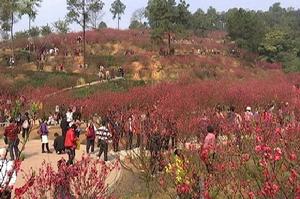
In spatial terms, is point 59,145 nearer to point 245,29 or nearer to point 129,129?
point 129,129

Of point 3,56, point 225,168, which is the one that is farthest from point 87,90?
point 225,168

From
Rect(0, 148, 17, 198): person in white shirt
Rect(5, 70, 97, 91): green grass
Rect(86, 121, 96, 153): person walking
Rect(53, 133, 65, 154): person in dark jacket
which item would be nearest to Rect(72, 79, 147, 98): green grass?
Rect(5, 70, 97, 91): green grass

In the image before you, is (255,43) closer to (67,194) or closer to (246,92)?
(246,92)

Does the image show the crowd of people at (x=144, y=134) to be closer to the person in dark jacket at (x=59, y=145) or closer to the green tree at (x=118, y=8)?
the person in dark jacket at (x=59, y=145)

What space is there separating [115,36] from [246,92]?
3149 centimetres

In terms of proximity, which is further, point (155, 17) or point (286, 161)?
point (155, 17)

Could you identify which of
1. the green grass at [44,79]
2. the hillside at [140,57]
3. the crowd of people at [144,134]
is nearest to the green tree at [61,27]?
the hillside at [140,57]

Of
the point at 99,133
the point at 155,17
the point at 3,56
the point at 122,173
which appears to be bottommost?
the point at 122,173

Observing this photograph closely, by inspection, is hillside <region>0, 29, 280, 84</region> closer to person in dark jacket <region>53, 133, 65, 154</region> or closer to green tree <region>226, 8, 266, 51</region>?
green tree <region>226, 8, 266, 51</region>

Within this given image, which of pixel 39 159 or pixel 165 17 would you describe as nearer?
pixel 39 159

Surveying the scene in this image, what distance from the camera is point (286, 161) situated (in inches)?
370

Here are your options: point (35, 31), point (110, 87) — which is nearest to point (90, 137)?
point (110, 87)

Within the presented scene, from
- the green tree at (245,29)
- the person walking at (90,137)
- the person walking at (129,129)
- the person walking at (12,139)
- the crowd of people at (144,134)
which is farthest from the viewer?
the green tree at (245,29)

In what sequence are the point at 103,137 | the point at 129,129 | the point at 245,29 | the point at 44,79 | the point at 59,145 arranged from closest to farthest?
the point at 103,137, the point at 129,129, the point at 59,145, the point at 44,79, the point at 245,29
